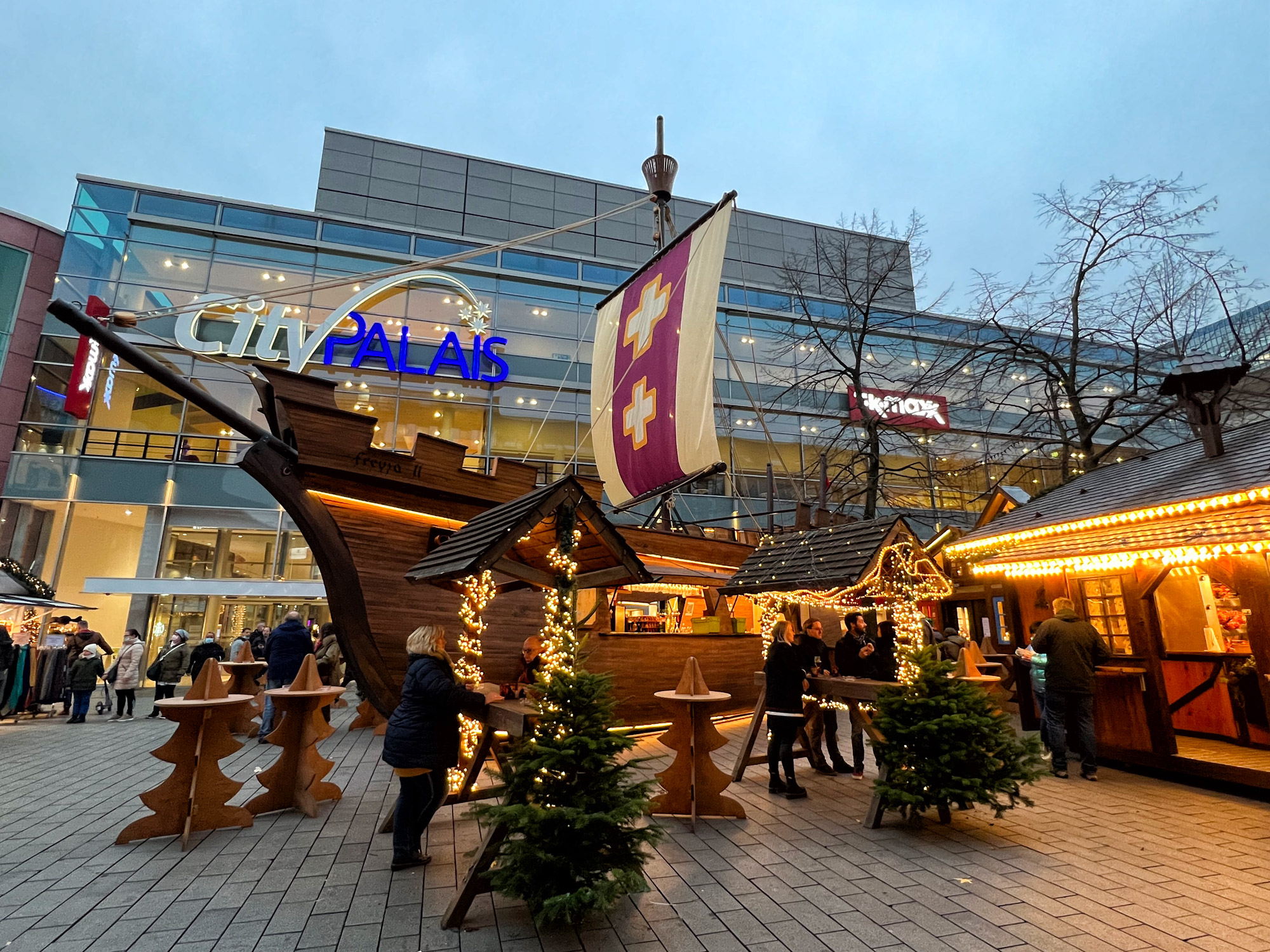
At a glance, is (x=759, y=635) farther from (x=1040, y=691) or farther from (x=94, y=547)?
(x=94, y=547)

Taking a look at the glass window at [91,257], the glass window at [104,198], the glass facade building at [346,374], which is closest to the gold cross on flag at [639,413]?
the glass facade building at [346,374]

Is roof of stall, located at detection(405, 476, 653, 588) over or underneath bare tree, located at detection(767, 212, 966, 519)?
underneath

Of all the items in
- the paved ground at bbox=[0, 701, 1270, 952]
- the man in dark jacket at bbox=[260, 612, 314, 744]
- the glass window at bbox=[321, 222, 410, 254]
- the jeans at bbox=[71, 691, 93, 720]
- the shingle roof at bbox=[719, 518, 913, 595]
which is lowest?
the paved ground at bbox=[0, 701, 1270, 952]

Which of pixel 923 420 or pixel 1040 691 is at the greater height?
pixel 923 420

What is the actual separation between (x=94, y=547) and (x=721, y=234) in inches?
655

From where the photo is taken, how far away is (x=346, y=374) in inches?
691

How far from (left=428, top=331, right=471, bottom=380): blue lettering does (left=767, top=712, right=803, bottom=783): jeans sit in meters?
14.6

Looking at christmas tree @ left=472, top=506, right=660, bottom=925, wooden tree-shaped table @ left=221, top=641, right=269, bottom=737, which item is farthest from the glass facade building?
christmas tree @ left=472, top=506, right=660, bottom=925

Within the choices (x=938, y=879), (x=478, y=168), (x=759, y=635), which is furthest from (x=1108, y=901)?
(x=478, y=168)

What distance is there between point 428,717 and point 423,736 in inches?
4.5

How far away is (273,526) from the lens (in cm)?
1609

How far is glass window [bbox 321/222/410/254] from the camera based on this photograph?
61.2ft

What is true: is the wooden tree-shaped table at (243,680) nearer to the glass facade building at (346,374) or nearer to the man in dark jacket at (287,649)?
the man in dark jacket at (287,649)

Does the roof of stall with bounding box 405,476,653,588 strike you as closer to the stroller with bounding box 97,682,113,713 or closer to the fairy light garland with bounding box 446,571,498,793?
the fairy light garland with bounding box 446,571,498,793
